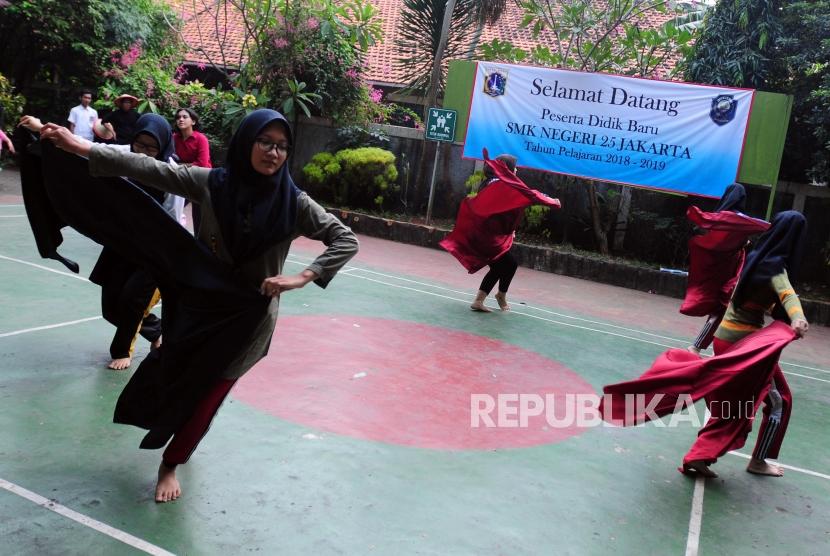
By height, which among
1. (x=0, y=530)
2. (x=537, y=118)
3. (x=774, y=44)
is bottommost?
(x=0, y=530)

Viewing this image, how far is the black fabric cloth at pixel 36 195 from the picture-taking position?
3.30m

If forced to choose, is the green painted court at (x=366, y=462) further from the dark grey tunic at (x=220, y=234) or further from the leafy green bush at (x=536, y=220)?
the leafy green bush at (x=536, y=220)

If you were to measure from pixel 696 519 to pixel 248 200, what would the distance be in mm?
2783

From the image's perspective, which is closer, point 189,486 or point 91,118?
point 189,486

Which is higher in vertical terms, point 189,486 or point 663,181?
point 663,181

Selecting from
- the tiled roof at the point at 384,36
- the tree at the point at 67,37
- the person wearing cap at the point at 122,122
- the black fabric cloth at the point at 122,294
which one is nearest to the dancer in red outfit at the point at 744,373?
the black fabric cloth at the point at 122,294

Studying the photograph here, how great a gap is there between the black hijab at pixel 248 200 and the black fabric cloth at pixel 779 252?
111 inches

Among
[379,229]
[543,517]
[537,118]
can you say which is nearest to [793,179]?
[537,118]

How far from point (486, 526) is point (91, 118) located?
12.6 metres

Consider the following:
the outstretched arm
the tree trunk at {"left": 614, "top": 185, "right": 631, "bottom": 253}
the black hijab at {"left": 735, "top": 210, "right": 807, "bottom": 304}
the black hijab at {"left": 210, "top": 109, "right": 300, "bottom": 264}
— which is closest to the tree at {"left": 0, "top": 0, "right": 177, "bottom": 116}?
the tree trunk at {"left": 614, "top": 185, "right": 631, "bottom": 253}

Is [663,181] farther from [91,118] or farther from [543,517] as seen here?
[91,118]

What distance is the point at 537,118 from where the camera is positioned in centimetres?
1245

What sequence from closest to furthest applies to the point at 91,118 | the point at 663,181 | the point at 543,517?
the point at 543,517 → the point at 663,181 → the point at 91,118

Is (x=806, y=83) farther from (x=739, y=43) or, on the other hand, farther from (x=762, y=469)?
(x=762, y=469)
